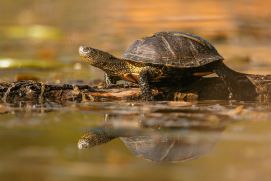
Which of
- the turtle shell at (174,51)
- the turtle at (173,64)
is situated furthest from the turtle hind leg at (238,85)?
the turtle shell at (174,51)

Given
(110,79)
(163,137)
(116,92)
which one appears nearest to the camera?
(163,137)

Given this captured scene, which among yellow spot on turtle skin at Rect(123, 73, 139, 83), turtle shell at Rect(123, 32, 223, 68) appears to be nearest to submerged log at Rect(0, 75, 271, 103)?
yellow spot on turtle skin at Rect(123, 73, 139, 83)

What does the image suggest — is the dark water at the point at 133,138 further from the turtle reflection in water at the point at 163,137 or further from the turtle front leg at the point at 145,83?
the turtle front leg at the point at 145,83

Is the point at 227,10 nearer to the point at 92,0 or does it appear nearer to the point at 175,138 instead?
the point at 92,0

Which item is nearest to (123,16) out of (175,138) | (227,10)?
(227,10)

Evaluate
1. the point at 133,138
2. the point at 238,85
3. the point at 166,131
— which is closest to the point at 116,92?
the point at 238,85

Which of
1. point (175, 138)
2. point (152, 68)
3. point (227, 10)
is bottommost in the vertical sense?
point (175, 138)

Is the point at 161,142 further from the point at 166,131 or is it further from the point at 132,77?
the point at 132,77
